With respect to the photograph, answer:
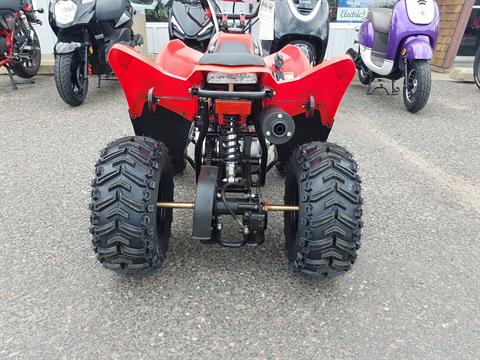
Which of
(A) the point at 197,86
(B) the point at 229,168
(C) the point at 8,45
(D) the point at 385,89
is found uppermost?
(A) the point at 197,86

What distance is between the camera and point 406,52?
5.51 meters

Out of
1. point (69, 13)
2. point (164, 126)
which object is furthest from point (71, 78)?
point (164, 126)

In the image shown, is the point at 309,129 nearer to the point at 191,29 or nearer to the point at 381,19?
the point at 191,29

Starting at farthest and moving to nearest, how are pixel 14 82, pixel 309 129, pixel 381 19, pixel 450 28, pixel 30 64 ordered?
pixel 450 28 → pixel 30 64 → pixel 14 82 → pixel 381 19 → pixel 309 129

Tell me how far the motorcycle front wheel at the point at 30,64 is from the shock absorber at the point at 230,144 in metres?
5.63

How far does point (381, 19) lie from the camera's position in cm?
626

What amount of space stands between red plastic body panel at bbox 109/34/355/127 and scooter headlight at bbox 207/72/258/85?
26 millimetres

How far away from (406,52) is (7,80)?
21.2 feet

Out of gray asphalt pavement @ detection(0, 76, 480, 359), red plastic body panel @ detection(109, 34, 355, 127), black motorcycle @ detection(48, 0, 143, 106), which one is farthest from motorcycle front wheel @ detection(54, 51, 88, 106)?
red plastic body panel @ detection(109, 34, 355, 127)

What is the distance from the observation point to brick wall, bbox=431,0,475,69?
8070mm

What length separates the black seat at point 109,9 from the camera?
18.3ft

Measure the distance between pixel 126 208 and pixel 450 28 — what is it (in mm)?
8598

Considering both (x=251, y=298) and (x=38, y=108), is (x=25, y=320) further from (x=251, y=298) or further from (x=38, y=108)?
(x=38, y=108)

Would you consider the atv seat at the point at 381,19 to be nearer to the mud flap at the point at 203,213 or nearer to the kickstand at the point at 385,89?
the kickstand at the point at 385,89
